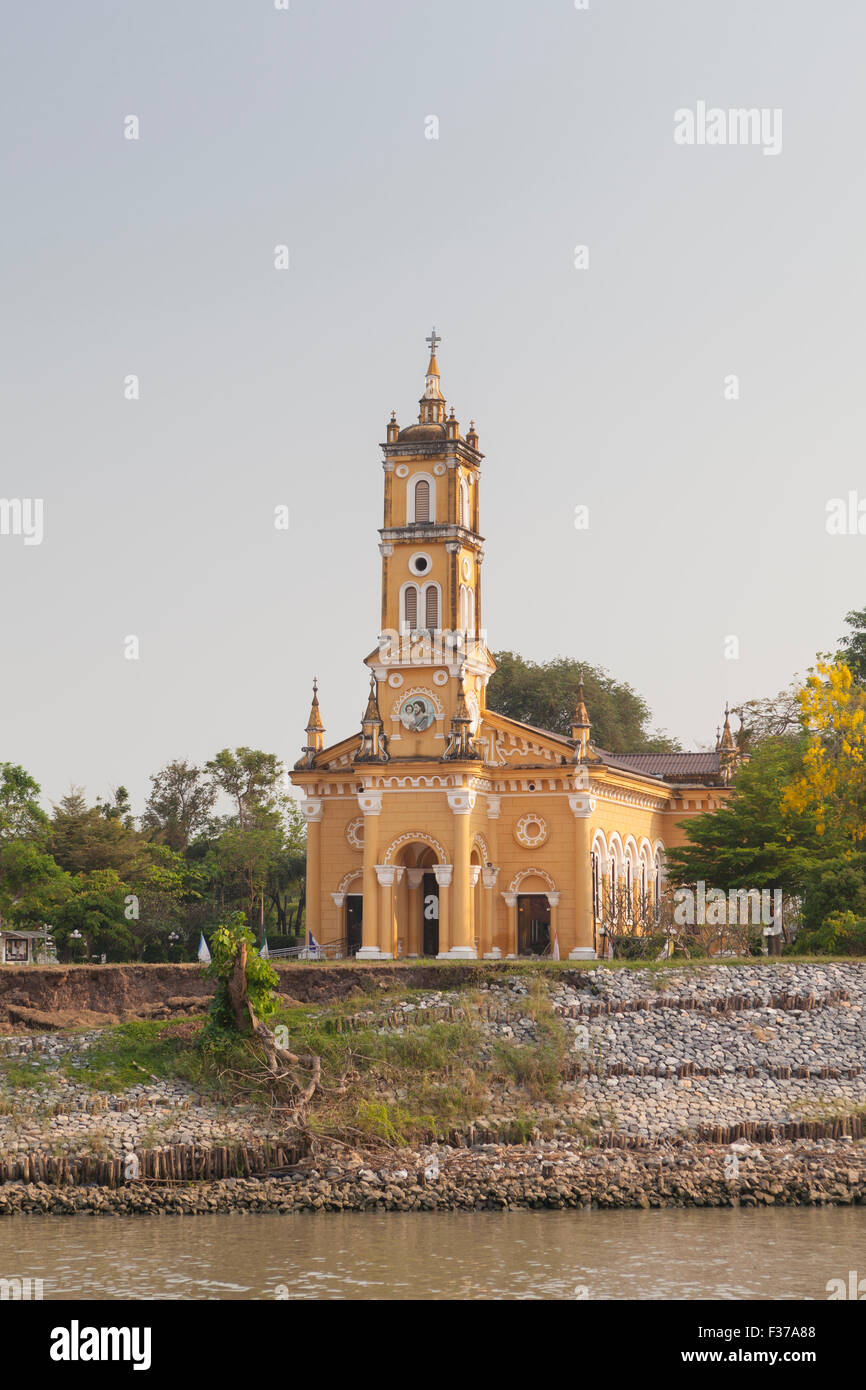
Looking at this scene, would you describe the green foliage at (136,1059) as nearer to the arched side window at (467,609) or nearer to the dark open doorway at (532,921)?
the dark open doorway at (532,921)

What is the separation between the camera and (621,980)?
42438 mm

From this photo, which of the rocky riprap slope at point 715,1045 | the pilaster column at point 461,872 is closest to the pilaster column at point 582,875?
the pilaster column at point 461,872

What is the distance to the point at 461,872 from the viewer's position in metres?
53.1

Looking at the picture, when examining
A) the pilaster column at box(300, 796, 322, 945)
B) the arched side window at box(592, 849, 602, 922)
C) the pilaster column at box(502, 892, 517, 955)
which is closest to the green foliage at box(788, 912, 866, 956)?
the arched side window at box(592, 849, 602, 922)

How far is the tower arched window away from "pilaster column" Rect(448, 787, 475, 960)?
5.90 metres

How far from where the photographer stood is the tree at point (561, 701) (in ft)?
283

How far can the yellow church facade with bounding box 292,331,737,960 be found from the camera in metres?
53.8

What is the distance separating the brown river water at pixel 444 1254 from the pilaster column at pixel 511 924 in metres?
24.8

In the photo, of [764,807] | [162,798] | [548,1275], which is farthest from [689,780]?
[548,1275]

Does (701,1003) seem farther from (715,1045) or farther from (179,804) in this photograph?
(179,804)

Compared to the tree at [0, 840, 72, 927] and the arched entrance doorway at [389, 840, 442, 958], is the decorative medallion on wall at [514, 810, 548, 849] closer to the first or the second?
the arched entrance doorway at [389, 840, 442, 958]

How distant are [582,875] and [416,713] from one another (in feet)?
22.9

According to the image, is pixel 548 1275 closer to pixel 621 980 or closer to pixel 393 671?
pixel 621 980

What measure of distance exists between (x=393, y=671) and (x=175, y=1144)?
23.4 m
